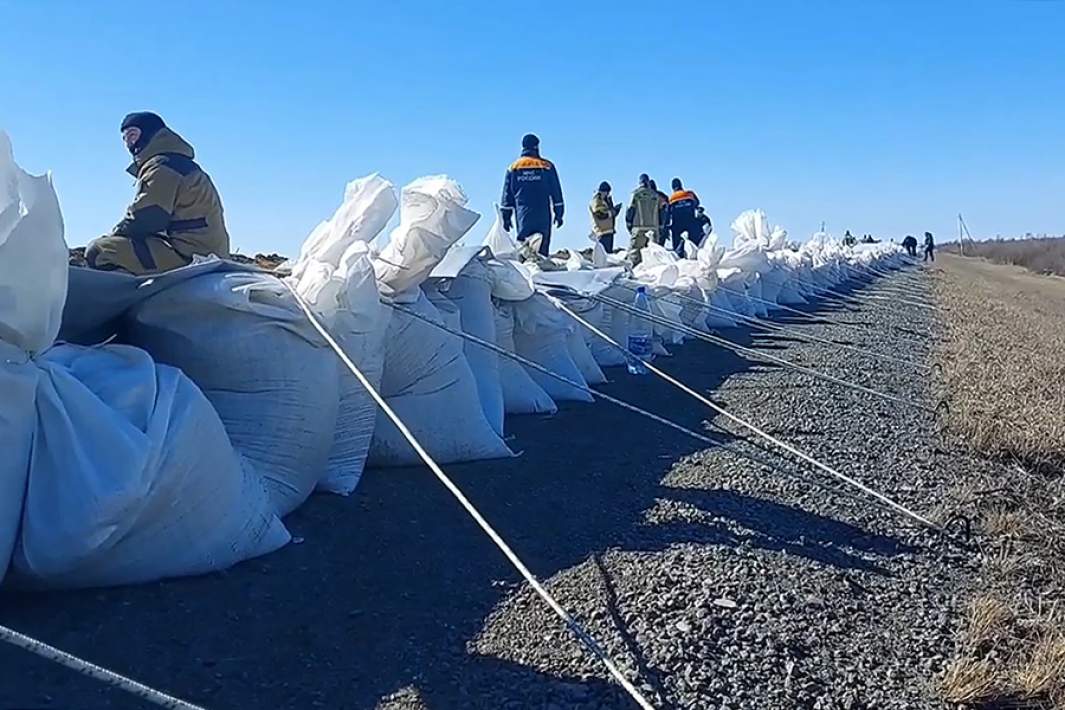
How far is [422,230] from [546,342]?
1.73 m

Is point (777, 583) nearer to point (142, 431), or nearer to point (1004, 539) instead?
point (1004, 539)

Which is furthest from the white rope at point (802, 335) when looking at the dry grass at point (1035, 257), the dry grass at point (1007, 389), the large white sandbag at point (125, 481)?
the dry grass at point (1035, 257)

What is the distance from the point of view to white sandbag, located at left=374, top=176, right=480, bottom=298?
3918 mm

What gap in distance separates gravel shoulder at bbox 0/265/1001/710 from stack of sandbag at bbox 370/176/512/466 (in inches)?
5.7

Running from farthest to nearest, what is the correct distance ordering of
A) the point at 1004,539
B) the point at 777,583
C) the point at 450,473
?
the point at 450,473, the point at 1004,539, the point at 777,583

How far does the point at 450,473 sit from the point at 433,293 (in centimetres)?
91

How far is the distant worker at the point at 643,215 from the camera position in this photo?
1334 cm

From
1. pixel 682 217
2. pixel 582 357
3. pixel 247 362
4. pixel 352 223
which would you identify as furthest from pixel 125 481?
pixel 682 217

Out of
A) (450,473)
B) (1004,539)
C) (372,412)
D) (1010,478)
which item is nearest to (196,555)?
(372,412)

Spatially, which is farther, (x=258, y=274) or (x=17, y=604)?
(x=258, y=274)

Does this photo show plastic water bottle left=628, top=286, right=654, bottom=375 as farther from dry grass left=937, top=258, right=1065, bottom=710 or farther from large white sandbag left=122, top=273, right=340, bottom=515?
large white sandbag left=122, top=273, right=340, bottom=515

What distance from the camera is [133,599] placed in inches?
101

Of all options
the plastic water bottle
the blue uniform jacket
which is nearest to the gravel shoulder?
the plastic water bottle

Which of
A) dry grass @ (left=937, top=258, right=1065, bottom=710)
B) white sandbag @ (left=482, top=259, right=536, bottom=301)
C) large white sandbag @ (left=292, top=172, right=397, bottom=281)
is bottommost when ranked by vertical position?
dry grass @ (left=937, top=258, right=1065, bottom=710)
